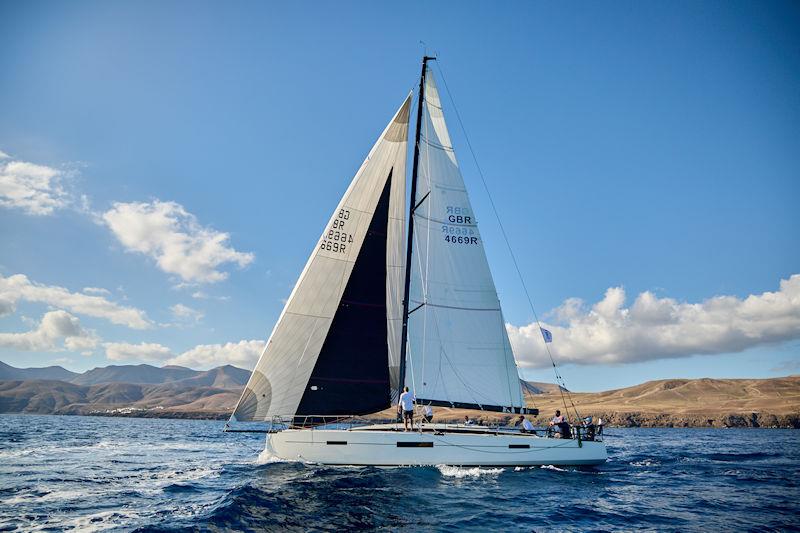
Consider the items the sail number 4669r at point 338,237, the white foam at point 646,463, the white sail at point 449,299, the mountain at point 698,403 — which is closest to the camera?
the white sail at point 449,299

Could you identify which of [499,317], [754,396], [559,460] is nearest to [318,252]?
[499,317]

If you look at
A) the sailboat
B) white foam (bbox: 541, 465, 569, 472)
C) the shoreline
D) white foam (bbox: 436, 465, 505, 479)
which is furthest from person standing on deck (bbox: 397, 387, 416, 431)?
the shoreline

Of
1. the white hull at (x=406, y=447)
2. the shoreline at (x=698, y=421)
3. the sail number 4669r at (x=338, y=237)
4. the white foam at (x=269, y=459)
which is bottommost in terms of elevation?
the shoreline at (x=698, y=421)

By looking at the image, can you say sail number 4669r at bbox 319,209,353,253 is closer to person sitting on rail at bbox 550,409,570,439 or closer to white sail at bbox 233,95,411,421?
white sail at bbox 233,95,411,421

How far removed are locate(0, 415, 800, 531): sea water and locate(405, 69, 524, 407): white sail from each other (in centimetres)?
370

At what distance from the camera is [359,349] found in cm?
2114

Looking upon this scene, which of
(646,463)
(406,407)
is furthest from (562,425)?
(646,463)

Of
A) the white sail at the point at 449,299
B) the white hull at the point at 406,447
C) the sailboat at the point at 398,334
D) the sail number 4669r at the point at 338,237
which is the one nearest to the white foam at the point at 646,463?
the sailboat at the point at 398,334

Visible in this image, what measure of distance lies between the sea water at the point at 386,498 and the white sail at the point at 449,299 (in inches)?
146

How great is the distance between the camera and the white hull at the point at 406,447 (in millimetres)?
18594

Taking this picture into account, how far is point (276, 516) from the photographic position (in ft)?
41.9

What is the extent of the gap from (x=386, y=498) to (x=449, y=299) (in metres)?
9.80

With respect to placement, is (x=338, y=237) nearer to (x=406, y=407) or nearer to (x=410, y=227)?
(x=410, y=227)

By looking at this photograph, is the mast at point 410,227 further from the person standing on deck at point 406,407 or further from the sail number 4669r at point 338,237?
the sail number 4669r at point 338,237
